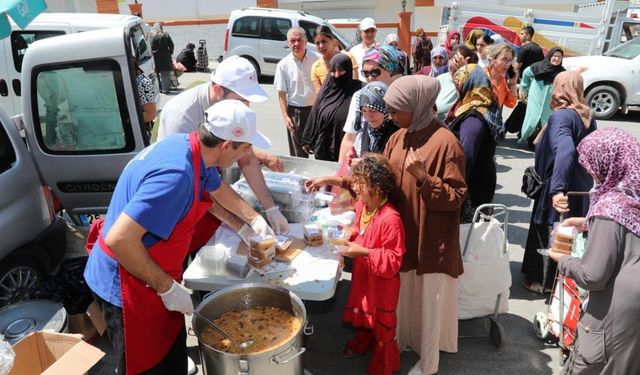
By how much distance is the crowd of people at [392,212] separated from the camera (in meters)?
2.14

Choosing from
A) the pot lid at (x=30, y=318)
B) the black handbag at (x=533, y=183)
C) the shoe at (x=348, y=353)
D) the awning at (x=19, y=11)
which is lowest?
the shoe at (x=348, y=353)

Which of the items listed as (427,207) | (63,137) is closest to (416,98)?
(427,207)

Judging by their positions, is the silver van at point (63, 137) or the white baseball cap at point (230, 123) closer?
the white baseball cap at point (230, 123)

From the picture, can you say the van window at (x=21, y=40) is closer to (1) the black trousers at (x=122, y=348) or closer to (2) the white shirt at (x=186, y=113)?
(2) the white shirt at (x=186, y=113)

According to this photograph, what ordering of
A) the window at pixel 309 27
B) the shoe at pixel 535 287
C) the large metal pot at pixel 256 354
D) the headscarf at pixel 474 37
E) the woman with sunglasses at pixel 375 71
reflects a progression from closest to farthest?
the large metal pot at pixel 256 354 < the woman with sunglasses at pixel 375 71 < the shoe at pixel 535 287 < the headscarf at pixel 474 37 < the window at pixel 309 27

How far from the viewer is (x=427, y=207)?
8.79 ft

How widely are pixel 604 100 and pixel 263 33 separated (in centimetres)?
861

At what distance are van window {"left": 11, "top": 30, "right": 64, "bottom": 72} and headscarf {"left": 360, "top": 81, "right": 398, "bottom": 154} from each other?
21.8 feet

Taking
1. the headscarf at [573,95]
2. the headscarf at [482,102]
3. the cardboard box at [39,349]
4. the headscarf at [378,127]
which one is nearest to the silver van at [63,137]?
the cardboard box at [39,349]

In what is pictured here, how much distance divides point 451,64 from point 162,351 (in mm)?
5624

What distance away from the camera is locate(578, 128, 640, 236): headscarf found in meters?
2.14

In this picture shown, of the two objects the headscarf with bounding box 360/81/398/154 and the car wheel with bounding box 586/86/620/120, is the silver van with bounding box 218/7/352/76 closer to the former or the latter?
the car wheel with bounding box 586/86/620/120

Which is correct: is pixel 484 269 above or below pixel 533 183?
below

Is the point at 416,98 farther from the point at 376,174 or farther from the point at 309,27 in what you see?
the point at 309,27
